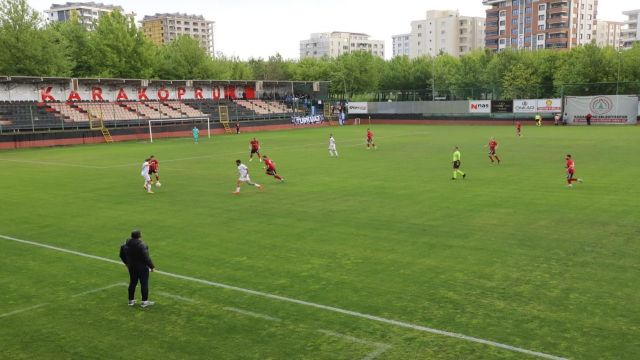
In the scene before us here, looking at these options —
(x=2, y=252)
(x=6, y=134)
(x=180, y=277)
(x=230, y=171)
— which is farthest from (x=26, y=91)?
(x=180, y=277)

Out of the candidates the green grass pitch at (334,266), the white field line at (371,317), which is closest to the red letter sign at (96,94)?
the green grass pitch at (334,266)

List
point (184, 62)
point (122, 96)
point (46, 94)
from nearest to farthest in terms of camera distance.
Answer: point (46, 94) → point (122, 96) → point (184, 62)

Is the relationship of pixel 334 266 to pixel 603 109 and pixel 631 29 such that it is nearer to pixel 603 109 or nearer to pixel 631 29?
pixel 603 109

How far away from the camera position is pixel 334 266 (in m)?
13.1

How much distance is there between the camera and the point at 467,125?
71.4 meters

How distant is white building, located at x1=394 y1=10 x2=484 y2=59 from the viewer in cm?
18438

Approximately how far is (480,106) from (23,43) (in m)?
57.1

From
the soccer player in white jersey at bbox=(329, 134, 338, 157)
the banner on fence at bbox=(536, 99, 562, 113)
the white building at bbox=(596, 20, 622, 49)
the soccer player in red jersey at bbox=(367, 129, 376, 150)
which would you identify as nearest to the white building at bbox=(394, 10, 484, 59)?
the white building at bbox=(596, 20, 622, 49)

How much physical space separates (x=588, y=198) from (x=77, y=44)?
75593 millimetres

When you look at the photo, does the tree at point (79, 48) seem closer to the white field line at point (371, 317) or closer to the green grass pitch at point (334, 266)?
the green grass pitch at point (334, 266)

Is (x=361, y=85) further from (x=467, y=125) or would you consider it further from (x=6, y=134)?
(x=6, y=134)

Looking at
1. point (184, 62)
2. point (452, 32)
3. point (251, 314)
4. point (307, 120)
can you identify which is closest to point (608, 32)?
point (452, 32)

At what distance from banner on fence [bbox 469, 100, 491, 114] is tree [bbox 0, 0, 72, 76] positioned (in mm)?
53321

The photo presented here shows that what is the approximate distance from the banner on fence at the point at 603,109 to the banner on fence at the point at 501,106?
6992 millimetres
